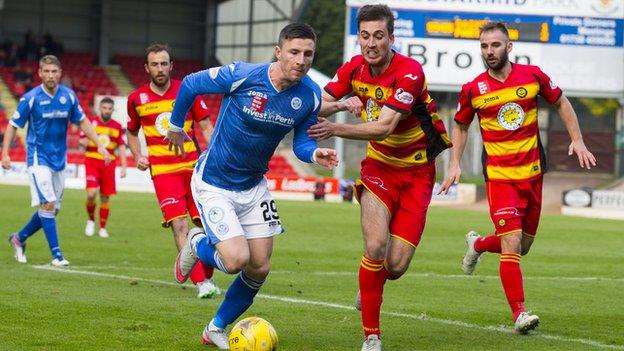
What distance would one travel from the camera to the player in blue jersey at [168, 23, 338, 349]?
848 cm

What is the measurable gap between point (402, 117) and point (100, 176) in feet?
42.4

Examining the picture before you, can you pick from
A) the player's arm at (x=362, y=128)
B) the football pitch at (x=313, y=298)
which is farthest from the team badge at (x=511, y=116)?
the player's arm at (x=362, y=128)

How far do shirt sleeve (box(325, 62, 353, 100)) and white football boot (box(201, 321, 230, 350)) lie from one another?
2.01 m

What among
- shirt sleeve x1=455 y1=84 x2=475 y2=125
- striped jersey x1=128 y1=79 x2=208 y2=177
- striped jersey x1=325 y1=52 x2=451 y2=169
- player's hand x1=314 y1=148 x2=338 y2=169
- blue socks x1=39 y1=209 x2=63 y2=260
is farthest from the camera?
blue socks x1=39 y1=209 x2=63 y2=260

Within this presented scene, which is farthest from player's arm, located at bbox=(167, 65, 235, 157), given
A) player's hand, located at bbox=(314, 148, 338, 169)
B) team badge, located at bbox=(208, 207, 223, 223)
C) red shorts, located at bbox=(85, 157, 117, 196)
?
red shorts, located at bbox=(85, 157, 117, 196)

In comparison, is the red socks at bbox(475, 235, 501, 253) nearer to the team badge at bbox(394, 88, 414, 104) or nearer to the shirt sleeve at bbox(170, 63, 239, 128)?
the team badge at bbox(394, 88, 414, 104)

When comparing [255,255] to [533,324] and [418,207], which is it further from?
[533,324]

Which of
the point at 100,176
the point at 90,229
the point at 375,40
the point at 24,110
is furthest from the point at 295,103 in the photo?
the point at 100,176

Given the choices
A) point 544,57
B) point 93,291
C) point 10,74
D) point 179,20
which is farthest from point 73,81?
point 93,291

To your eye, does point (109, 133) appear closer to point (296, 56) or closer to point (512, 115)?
point (512, 115)

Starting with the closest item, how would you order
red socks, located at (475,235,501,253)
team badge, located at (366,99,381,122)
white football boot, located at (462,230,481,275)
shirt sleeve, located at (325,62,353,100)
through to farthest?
team badge, located at (366,99,381,122), shirt sleeve, located at (325,62,353,100), red socks, located at (475,235,501,253), white football boot, located at (462,230,481,275)

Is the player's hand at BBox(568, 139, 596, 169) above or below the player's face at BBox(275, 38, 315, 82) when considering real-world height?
below

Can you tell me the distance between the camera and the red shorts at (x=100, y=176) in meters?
21.0

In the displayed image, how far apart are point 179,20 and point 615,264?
4375 centimetres
